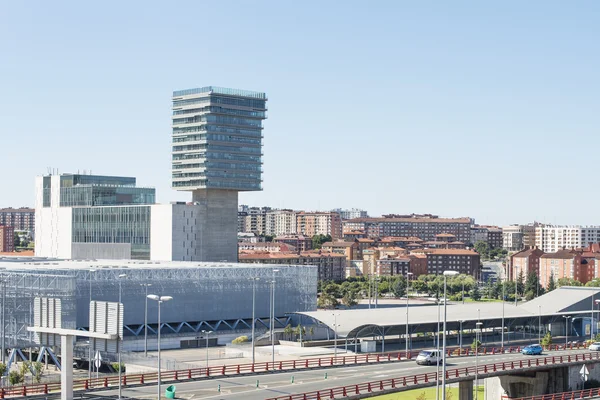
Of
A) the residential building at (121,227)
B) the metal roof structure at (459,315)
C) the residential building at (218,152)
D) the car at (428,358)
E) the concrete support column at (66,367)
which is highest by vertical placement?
the residential building at (218,152)

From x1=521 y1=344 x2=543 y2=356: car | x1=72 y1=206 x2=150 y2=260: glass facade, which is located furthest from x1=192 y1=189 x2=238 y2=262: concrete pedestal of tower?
x1=521 y1=344 x2=543 y2=356: car

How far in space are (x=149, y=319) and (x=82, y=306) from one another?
28.4 ft

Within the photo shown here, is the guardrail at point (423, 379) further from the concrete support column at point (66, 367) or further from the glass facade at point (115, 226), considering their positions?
the glass facade at point (115, 226)

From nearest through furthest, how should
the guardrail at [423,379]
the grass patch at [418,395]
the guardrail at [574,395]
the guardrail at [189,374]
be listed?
the guardrail at [423,379]
the guardrail at [189,374]
the guardrail at [574,395]
the grass patch at [418,395]

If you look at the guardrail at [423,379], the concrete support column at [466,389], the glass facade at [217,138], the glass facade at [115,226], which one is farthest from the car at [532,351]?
the glass facade at [217,138]

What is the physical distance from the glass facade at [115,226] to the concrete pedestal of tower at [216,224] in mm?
9545

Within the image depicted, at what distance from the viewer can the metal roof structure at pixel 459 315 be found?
364ft

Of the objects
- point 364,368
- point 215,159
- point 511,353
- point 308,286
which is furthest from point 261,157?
point 364,368

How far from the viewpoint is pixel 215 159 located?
592 ft

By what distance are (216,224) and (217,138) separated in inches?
616

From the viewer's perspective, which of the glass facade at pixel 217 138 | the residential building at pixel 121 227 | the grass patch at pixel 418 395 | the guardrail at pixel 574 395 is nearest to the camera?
the guardrail at pixel 574 395

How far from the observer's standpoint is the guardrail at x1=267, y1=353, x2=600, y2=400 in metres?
58.0

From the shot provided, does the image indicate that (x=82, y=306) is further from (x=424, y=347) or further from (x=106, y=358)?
(x=424, y=347)

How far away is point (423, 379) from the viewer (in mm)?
66250
